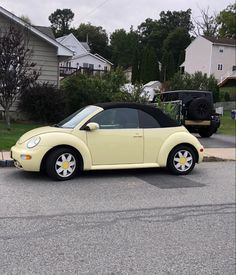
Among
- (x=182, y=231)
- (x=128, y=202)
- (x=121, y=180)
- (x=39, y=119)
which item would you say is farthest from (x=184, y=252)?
(x=39, y=119)

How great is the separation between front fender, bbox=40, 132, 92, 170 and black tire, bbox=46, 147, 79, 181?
13 cm

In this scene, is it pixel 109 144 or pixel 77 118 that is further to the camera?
pixel 77 118

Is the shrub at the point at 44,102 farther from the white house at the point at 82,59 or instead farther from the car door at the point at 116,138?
the white house at the point at 82,59

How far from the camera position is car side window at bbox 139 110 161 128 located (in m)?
9.01

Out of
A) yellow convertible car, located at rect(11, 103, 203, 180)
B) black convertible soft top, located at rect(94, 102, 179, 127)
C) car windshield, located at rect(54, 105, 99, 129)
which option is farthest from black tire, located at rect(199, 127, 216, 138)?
car windshield, located at rect(54, 105, 99, 129)

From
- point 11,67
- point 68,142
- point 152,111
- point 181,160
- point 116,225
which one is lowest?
point 116,225

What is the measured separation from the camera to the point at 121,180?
855 cm

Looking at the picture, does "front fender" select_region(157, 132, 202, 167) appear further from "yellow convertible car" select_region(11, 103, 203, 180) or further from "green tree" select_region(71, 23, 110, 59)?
"green tree" select_region(71, 23, 110, 59)

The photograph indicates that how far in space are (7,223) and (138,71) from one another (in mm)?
59626

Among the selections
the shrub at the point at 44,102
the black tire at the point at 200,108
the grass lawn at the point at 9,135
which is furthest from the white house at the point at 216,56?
the grass lawn at the point at 9,135

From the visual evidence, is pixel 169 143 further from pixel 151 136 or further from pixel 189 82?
pixel 189 82

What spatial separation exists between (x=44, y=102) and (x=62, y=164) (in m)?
8.80

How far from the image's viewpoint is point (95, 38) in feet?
324

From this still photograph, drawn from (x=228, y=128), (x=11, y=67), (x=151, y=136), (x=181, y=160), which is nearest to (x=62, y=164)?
(x=151, y=136)
